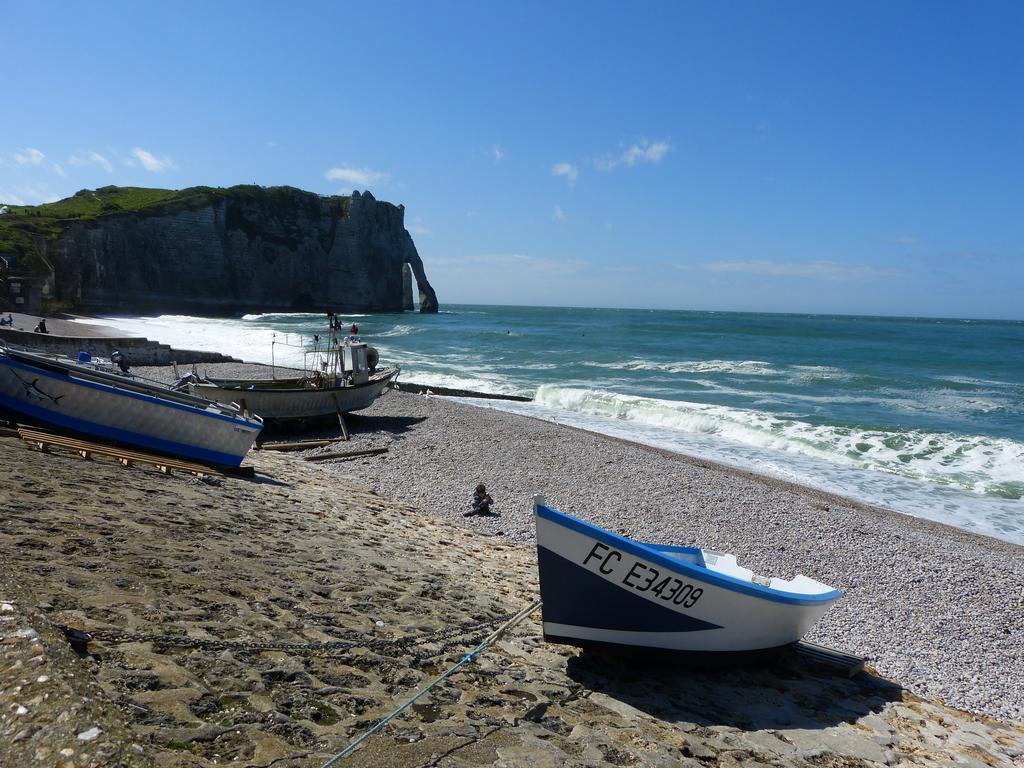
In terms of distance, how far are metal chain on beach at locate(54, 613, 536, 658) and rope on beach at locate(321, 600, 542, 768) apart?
0.84ft

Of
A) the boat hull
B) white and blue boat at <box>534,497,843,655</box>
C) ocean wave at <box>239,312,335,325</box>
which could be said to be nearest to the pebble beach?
white and blue boat at <box>534,497,843,655</box>

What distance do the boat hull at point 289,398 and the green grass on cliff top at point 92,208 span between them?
49542 millimetres

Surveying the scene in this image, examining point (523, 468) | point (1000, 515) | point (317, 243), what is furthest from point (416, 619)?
point (317, 243)

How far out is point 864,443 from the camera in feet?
70.5

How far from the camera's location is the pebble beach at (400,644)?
366cm

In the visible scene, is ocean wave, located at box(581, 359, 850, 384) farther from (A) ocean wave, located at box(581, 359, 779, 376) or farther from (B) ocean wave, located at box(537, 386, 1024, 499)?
(B) ocean wave, located at box(537, 386, 1024, 499)

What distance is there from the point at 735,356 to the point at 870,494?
3910cm

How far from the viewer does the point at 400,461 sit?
16.0 m

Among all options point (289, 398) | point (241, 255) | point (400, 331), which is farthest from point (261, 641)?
point (241, 255)

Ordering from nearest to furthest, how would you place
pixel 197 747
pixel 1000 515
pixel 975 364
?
pixel 197 747
pixel 1000 515
pixel 975 364

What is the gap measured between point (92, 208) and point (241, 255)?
17209 mm

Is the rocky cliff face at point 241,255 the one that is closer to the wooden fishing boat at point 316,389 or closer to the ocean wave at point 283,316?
the ocean wave at point 283,316

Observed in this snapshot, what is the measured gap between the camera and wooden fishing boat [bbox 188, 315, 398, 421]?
1708 cm

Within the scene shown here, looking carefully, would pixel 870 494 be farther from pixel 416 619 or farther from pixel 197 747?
pixel 197 747
